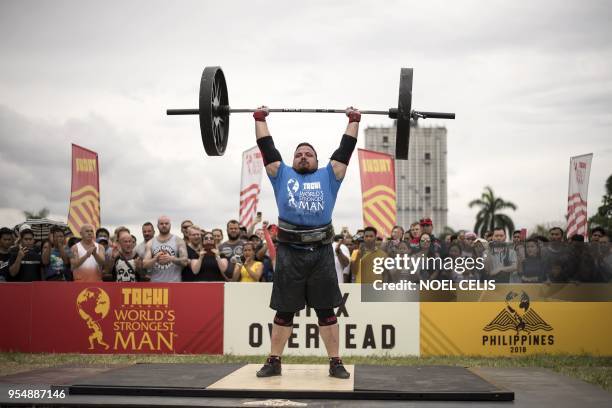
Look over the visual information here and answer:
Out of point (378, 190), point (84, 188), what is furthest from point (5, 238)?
point (378, 190)

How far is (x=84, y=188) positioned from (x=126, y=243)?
12.1 feet

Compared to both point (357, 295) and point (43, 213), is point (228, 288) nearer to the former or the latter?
point (357, 295)

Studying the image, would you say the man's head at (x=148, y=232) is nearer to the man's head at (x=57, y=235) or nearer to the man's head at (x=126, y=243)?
the man's head at (x=126, y=243)

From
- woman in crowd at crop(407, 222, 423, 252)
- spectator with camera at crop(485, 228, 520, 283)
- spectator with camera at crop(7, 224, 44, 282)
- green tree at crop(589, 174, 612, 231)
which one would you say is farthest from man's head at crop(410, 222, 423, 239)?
green tree at crop(589, 174, 612, 231)

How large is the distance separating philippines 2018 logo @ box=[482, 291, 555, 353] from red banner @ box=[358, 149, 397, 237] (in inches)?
144

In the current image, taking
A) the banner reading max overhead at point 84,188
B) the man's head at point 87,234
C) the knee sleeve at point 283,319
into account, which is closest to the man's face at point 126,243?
the man's head at point 87,234

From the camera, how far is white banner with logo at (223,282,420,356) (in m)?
9.09

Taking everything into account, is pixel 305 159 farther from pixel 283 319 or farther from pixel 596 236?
A: pixel 596 236

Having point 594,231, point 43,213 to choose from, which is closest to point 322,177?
point 594,231

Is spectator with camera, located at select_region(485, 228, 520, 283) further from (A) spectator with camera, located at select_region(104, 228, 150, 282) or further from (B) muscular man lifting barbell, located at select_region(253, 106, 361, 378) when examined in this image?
(A) spectator with camera, located at select_region(104, 228, 150, 282)

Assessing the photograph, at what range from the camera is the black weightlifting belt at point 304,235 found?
6156 millimetres

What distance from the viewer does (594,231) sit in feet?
33.0

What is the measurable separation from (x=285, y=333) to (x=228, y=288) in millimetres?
3108

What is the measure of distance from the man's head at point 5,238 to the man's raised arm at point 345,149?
5.29m
